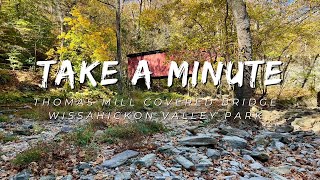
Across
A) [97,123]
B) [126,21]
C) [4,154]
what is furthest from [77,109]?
[126,21]

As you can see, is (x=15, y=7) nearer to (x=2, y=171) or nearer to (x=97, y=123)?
(x=97, y=123)

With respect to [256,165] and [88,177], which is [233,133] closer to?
[256,165]

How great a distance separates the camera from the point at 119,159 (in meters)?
4.04

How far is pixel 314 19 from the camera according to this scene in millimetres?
9555

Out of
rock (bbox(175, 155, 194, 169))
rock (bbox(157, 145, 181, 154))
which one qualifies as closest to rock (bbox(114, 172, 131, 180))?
rock (bbox(175, 155, 194, 169))

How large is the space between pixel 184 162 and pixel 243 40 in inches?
156

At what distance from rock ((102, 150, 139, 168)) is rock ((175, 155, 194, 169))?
0.65 m

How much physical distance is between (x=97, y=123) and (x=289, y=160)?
4.41m

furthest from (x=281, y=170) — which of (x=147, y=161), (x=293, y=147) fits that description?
(x=147, y=161)

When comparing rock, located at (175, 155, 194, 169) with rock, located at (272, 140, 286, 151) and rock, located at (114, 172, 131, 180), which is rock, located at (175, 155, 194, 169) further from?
rock, located at (272, 140, 286, 151)

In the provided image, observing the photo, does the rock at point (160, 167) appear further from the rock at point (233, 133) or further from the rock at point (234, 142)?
the rock at point (233, 133)

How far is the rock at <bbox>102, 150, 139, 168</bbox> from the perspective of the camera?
390 cm

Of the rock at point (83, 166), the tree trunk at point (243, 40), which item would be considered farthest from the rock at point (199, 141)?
the tree trunk at point (243, 40)

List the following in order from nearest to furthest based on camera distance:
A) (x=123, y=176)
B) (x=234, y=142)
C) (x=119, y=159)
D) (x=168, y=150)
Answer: (x=123, y=176), (x=119, y=159), (x=168, y=150), (x=234, y=142)
